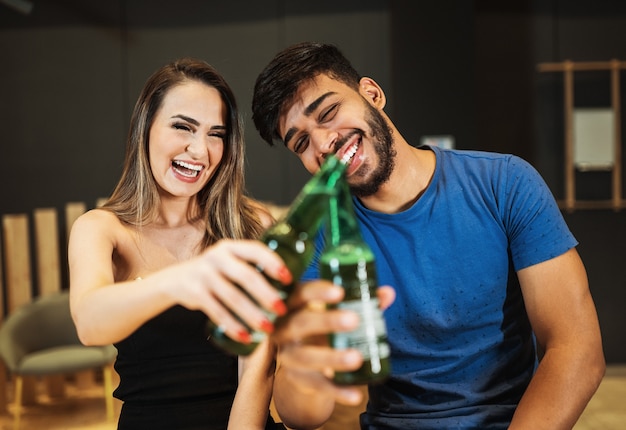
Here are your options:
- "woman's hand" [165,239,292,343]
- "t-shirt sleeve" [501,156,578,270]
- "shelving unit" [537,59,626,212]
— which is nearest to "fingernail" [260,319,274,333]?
"woman's hand" [165,239,292,343]

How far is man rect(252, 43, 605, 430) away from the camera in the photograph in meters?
1.69

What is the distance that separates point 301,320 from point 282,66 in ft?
3.20

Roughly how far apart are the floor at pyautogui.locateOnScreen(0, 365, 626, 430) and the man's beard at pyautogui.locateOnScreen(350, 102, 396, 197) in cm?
298

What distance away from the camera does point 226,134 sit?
203 cm

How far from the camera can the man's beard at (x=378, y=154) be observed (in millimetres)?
1791

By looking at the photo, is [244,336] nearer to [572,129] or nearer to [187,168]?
[187,168]

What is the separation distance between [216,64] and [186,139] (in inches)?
154

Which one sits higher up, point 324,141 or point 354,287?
point 324,141

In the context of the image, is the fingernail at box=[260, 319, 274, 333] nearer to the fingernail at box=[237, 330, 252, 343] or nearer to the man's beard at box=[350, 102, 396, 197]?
the fingernail at box=[237, 330, 252, 343]

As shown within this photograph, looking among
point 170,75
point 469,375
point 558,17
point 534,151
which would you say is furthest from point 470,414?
point 558,17

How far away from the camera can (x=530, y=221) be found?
1.73m

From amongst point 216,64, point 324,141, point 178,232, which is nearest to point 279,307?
point 324,141

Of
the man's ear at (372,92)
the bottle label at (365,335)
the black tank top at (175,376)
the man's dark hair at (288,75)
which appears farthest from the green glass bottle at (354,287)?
the black tank top at (175,376)

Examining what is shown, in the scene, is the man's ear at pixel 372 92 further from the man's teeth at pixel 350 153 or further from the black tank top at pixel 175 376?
the black tank top at pixel 175 376
